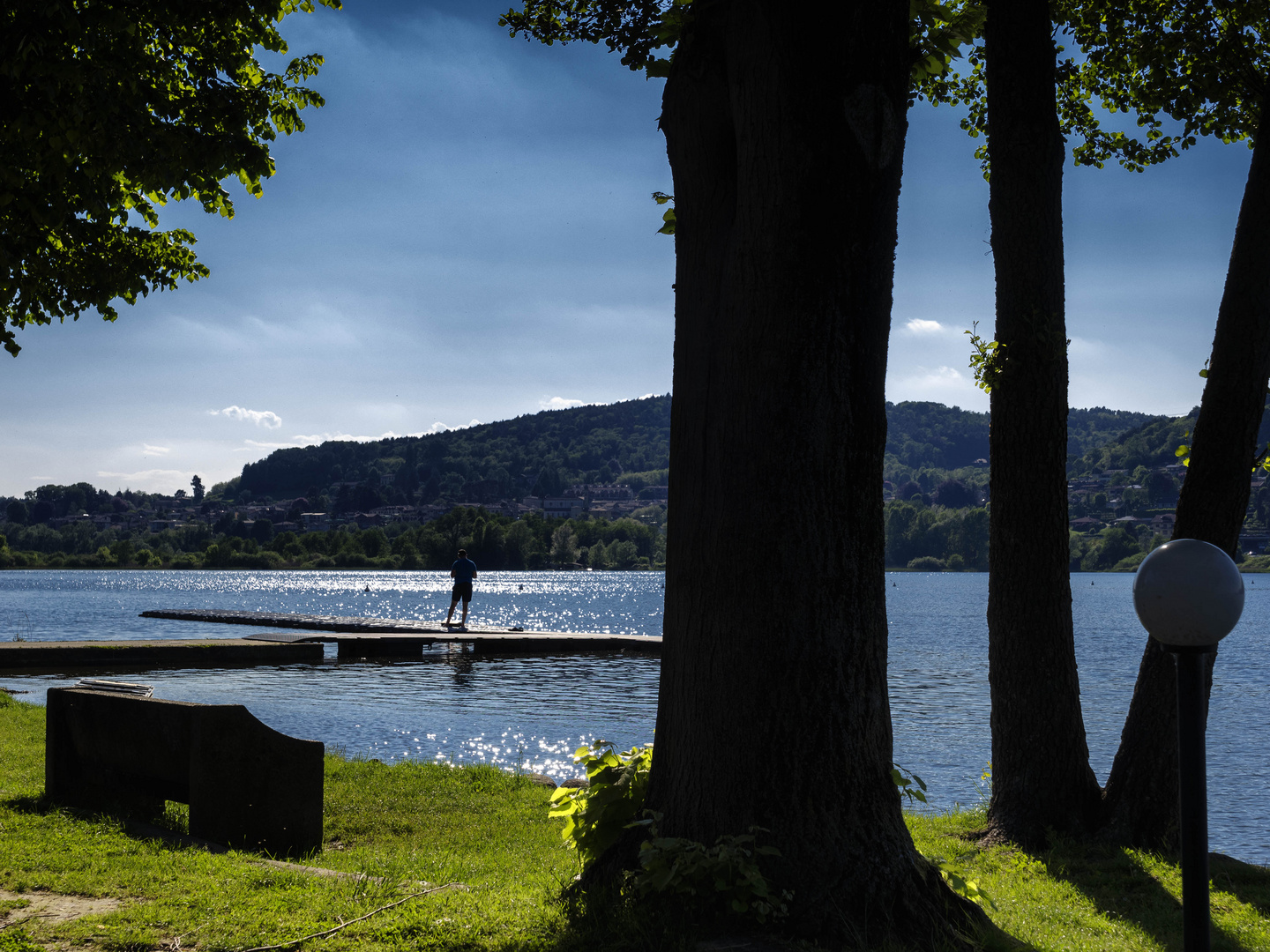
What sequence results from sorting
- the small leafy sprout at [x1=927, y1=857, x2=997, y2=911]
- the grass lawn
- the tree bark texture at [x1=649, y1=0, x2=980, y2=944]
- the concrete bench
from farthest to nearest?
1. the concrete bench
2. the small leafy sprout at [x1=927, y1=857, x2=997, y2=911]
3. the tree bark texture at [x1=649, y1=0, x2=980, y2=944]
4. the grass lawn

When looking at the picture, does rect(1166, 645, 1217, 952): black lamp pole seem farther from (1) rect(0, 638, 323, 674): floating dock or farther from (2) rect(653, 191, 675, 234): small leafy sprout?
(1) rect(0, 638, 323, 674): floating dock

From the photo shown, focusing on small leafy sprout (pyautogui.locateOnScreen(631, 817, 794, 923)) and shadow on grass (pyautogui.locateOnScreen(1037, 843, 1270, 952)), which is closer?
small leafy sprout (pyautogui.locateOnScreen(631, 817, 794, 923))

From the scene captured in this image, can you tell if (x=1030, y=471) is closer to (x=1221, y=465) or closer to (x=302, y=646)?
(x=1221, y=465)

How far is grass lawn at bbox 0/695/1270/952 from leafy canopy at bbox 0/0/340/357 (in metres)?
4.15

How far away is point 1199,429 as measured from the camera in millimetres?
6902

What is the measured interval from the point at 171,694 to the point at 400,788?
7464mm

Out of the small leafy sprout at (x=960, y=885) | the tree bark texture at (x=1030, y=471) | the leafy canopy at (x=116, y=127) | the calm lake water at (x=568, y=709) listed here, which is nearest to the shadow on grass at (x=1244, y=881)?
the tree bark texture at (x=1030, y=471)

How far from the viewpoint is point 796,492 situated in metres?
4.13

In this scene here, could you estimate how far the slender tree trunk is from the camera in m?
6.70

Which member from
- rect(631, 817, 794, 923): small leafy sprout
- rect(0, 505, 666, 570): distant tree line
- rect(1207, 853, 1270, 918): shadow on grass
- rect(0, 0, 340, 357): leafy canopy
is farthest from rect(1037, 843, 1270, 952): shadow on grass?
rect(0, 505, 666, 570): distant tree line

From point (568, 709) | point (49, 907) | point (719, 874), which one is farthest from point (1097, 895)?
point (568, 709)

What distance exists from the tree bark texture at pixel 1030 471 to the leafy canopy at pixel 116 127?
18.1ft

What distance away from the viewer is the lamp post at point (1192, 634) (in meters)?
2.98

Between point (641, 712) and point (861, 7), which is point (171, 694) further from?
point (861, 7)
